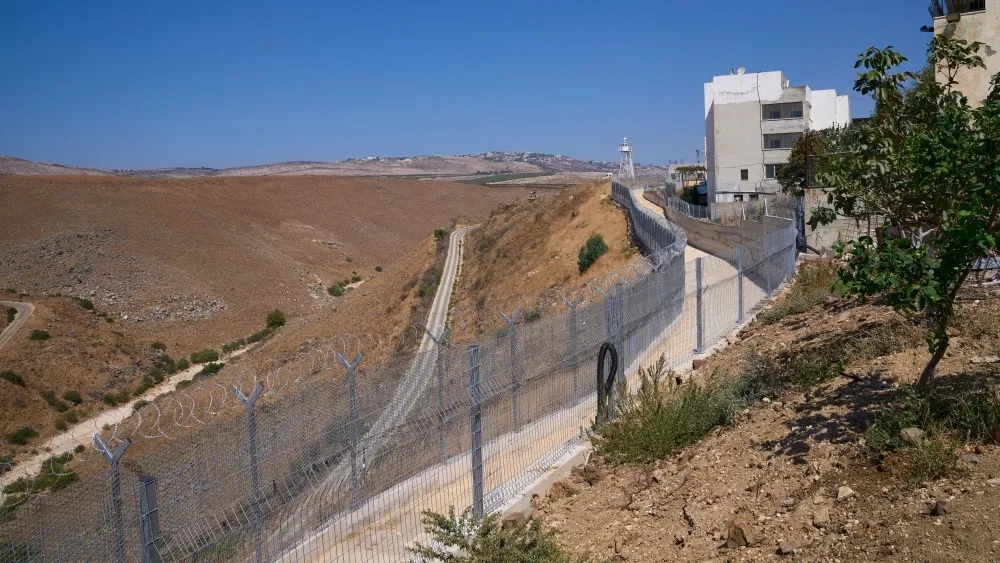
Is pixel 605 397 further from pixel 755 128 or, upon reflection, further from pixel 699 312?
pixel 755 128

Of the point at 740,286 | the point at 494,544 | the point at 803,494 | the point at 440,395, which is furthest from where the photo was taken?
the point at 740,286

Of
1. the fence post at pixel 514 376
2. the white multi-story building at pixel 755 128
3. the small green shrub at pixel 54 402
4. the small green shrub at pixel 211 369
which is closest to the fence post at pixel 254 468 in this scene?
the fence post at pixel 514 376

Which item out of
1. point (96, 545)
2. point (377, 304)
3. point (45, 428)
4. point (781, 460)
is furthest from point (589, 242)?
point (96, 545)

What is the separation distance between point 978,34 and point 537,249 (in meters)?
27.1

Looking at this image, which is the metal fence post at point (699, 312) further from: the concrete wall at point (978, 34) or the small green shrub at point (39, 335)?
the small green shrub at point (39, 335)

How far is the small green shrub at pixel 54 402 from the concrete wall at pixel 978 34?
3455 cm

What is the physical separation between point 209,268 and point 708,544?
72.9 meters

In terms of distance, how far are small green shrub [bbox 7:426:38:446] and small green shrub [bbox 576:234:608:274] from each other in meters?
21.6

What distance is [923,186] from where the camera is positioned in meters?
7.10

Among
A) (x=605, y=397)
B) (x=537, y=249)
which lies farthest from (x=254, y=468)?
(x=537, y=249)

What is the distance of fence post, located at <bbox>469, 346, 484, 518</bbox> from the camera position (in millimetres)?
7340

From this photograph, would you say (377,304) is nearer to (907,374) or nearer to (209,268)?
(209,268)

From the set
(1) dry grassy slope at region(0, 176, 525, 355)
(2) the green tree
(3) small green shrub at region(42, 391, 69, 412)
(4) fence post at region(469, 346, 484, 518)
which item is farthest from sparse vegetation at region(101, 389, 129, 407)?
(2) the green tree

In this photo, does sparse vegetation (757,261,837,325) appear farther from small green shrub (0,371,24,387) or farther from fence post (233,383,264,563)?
small green shrub (0,371,24,387)
